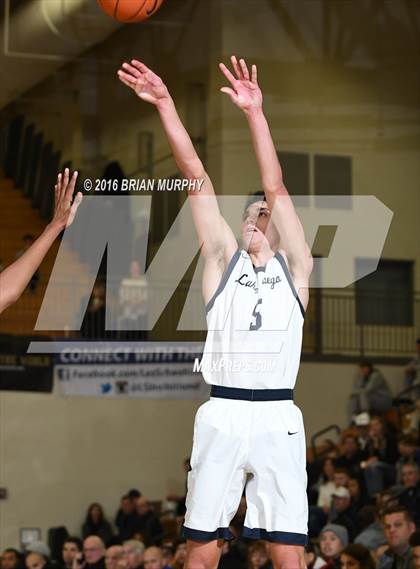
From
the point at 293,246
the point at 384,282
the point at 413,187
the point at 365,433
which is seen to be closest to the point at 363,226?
the point at 413,187

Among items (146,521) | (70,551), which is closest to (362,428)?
(146,521)

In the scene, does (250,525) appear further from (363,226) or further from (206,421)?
(363,226)

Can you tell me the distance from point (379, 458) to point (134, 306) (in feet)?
15.0

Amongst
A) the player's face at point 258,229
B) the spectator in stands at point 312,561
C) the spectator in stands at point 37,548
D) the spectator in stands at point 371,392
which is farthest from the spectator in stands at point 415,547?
the spectator in stands at point 371,392

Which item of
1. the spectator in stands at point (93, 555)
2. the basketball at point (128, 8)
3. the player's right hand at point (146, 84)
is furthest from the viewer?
the spectator in stands at point (93, 555)

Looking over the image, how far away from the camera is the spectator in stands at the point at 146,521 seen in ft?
44.2

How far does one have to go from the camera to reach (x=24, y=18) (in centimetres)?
1412

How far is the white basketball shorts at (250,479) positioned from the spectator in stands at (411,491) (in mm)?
5067

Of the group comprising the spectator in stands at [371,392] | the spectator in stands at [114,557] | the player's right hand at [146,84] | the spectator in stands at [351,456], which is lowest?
the spectator in stands at [114,557]

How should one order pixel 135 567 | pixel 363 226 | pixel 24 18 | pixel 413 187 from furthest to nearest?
pixel 24 18 < pixel 413 187 < pixel 135 567 < pixel 363 226

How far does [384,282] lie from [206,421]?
10.7 meters

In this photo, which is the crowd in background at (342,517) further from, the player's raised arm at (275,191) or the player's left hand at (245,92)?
the player's left hand at (245,92)

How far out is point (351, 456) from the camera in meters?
13.7

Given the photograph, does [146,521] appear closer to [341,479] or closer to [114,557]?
[341,479]
